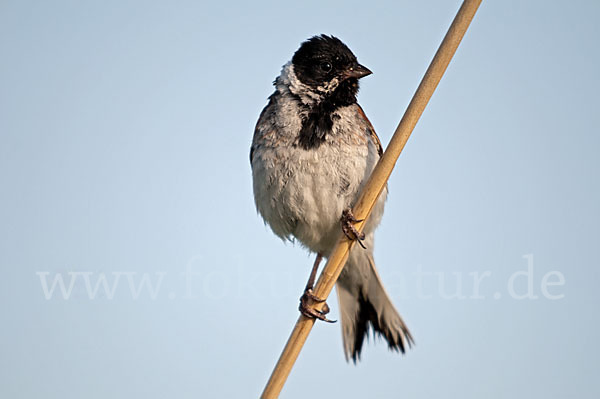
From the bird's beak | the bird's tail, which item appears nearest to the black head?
the bird's beak

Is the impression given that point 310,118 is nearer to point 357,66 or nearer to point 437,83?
point 357,66

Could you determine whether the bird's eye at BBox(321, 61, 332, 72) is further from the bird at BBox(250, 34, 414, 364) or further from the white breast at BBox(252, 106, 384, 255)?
the white breast at BBox(252, 106, 384, 255)

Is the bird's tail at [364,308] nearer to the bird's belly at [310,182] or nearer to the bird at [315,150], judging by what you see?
the bird at [315,150]

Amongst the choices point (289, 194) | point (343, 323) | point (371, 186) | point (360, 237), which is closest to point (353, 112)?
point (289, 194)

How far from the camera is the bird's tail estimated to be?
456 centimetres

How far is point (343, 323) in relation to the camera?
473cm

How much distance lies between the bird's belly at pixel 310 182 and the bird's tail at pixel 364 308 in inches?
34.3

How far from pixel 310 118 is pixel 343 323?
182cm

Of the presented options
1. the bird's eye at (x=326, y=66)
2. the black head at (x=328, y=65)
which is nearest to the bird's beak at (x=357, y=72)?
the black head at (x=328, y=65)

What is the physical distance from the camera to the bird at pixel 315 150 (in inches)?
148

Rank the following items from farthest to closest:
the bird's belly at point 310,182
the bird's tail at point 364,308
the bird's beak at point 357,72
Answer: the bird's tail at point 364,308 < the bird's beak at point 357,72 < the bird's belly at point 310,182

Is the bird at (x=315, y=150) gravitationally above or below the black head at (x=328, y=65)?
below

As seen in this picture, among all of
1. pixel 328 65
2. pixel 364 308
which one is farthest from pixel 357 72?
pixel 364 308

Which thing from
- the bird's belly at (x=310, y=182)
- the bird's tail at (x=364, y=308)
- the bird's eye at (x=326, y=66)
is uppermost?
the bird's eye at (x=326, y=66)
